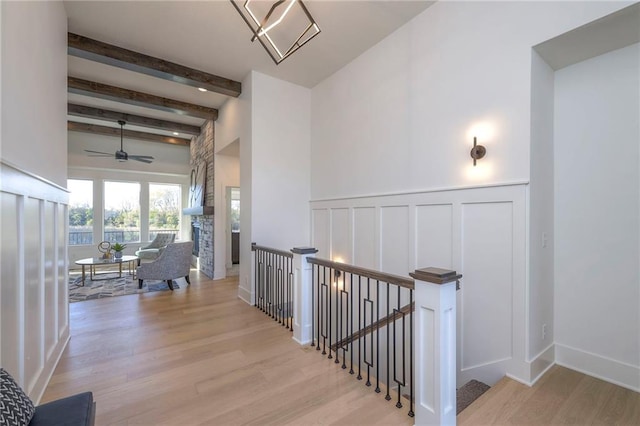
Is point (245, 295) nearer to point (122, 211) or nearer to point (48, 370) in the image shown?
point (48, 370)

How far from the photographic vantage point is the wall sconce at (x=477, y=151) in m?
2.49

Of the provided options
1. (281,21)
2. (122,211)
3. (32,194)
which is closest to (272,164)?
(281,21)

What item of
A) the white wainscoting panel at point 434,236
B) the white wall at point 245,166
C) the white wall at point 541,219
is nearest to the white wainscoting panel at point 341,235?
the white wainscoting panel at point 434,236

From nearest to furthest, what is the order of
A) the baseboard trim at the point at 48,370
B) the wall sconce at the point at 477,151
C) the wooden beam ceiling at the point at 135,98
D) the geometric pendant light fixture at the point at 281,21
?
the baseboard trim at the point at 48,370
the wall sconce at the point at 477,151
the geometric pendant light fixture at the point at 281,21
the wooden beam ceiling at the point at 135,98

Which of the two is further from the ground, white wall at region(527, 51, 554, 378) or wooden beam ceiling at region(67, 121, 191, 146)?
wooden beam ceiling at region(67, 121, 191, 146)

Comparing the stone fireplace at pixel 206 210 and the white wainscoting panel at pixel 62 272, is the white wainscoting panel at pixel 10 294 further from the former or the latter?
the stone fireplace at pixel 206 210

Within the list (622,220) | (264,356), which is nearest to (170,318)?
(264,356)

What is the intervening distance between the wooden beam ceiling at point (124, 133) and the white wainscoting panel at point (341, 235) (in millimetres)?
5885

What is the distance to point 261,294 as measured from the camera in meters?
4.02

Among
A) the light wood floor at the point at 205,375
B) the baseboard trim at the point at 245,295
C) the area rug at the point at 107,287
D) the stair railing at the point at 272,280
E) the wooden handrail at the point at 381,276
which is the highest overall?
the wooden handrail at the point at 381,276

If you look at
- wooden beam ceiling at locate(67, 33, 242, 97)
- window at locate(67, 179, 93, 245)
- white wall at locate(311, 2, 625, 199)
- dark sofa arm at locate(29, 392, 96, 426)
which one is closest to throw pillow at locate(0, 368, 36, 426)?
dark sofa arm at locate(29, 392, 96, 426)

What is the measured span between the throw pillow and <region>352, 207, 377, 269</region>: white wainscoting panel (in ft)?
10.1

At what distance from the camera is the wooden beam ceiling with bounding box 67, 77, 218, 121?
4566 mm

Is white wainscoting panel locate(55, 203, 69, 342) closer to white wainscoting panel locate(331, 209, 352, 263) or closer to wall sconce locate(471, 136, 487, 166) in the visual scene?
white wainscoting panel locate(331, 209, 352, 263)
